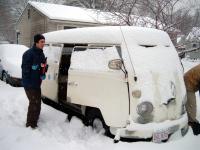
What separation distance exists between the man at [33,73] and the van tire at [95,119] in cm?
101

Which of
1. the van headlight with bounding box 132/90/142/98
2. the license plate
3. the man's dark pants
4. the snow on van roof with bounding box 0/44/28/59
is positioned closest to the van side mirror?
the van headlight with bounding box 132/90/142/98

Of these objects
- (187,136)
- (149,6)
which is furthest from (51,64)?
(149,6)

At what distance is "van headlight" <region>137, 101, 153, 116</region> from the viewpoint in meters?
4.49

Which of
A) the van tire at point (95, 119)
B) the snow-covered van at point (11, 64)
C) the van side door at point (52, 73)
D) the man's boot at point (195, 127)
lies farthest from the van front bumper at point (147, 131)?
the snow-covered van at point (11, 64)

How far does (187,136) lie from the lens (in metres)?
5.06

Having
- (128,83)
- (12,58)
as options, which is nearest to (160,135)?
(128,83)

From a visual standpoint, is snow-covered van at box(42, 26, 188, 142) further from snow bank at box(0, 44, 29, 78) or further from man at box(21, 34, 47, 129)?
snow bank at box(0, 44, 29, 78)

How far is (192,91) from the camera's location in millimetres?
5438

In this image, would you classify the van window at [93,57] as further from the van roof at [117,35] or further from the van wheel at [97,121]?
the van wheel at [97,121]

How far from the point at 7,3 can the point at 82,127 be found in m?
45.4

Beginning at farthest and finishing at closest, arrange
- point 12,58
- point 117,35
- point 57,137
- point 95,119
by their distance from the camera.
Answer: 1. point 12,58
2. point 95,119
3. point 57,137
4. point 117,35

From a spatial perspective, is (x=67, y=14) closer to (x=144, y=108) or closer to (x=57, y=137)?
(x=57, y=137)

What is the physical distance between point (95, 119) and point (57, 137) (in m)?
0.73

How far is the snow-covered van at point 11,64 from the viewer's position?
34.4ft
